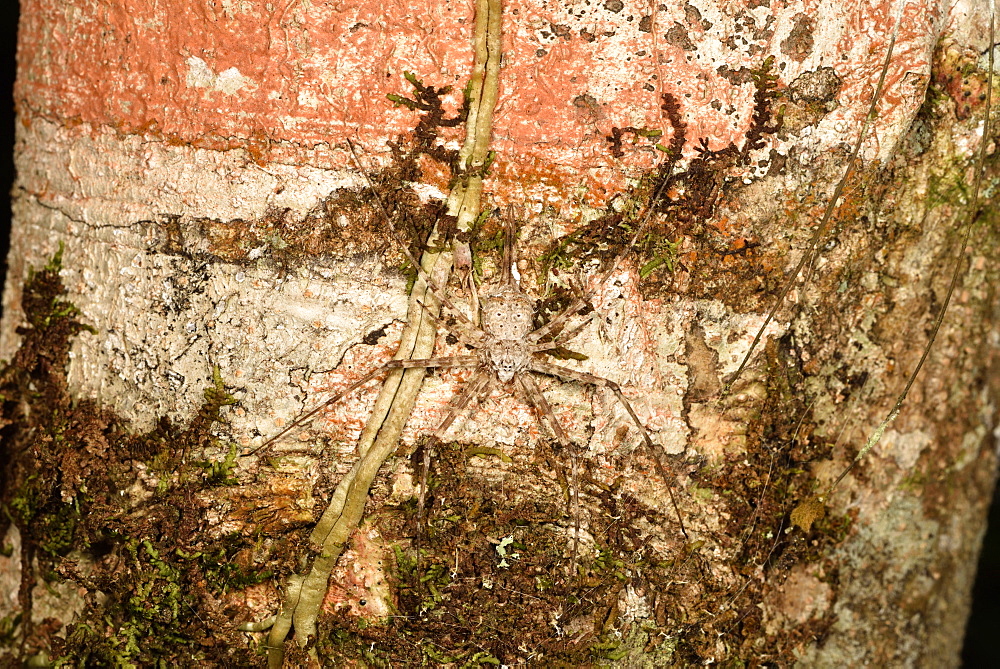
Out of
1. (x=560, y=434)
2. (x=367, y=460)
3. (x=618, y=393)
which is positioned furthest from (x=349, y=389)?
(x=618, y=393)

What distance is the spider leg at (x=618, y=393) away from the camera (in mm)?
1916

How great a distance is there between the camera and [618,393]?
1.91 metres

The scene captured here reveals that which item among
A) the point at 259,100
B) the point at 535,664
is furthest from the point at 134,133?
the point at 535,664

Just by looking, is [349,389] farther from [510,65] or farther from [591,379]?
[510,65]

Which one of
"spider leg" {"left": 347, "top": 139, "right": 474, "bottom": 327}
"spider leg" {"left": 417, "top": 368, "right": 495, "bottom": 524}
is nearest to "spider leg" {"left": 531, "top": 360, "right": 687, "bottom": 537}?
"spider leg" {"left": 417, "top": 368, "right": 495, "bottom": 524}

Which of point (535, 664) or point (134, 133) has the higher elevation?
point (134, 133)

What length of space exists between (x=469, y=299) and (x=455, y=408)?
0.31 meters

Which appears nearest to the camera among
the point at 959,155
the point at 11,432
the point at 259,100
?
the point at 259,100

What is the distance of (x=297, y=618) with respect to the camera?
192cm

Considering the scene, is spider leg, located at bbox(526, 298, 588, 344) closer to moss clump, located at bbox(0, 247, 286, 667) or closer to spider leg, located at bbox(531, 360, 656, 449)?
spider leg, located at bbox(531, 360, 656, 449)

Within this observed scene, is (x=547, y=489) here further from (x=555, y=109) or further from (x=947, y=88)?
(x=947, y=88)

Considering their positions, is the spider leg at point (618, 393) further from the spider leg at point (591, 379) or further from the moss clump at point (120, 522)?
the moss clump at point (120, 522)

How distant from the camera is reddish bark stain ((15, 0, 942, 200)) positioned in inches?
71.3

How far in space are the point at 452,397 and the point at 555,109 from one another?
0.81 metres
